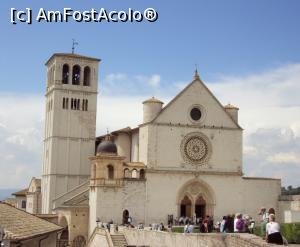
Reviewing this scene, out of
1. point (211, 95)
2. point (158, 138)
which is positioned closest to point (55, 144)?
point (158, 138)

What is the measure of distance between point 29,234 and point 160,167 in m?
34.7

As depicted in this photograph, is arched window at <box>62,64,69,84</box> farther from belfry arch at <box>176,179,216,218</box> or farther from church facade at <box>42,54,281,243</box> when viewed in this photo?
belfry arch at <box>176,179,216,218</box>

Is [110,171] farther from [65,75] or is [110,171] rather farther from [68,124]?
[65,75]

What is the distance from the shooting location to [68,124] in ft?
202

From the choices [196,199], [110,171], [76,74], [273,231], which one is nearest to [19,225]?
[273,231]

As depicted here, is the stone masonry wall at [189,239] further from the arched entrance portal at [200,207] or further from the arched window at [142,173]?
the arched entrance portal at [200,207]

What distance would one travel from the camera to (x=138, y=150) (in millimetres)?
55469

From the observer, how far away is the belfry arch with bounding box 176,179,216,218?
2117 inches

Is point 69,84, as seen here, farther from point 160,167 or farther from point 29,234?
point 29,234

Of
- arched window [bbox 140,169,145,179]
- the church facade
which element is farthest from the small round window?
arched window [bbox 140,169,145,179]

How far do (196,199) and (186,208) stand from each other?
1237mm

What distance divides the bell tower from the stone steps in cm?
1835

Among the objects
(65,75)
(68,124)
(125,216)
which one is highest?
(65,75)

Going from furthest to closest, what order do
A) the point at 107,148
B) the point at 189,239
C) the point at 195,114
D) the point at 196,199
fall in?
1. the point at 195,114
2. the point at 196,199
3. the point at 107,148
4. the point at 189,239
